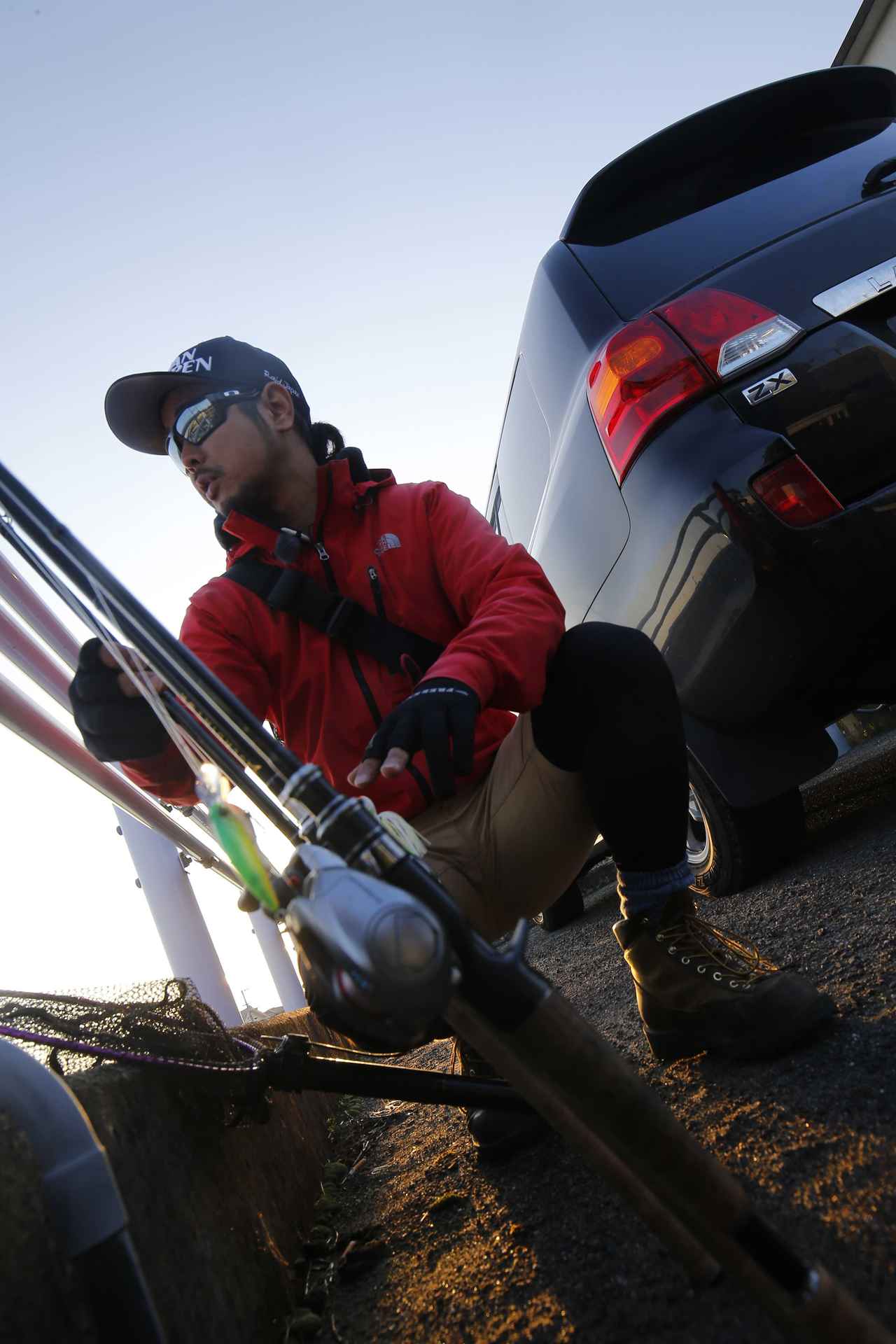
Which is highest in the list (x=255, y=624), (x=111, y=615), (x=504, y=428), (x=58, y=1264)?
(x=504, y=428)

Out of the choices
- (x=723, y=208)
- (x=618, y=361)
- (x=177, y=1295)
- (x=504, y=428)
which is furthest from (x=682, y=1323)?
(x=504, y=428)

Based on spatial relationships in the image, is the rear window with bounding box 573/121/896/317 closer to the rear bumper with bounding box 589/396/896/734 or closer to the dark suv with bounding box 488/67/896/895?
the dark suv with bounding box 488/67/896/895

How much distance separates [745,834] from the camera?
2510 mm

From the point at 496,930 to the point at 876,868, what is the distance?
37.3 inches

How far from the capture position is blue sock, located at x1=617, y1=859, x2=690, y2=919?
5.22 feet

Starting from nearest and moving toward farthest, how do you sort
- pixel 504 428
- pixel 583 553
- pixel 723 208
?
pixel 723 208
pixel 583 553
pixel 504 428

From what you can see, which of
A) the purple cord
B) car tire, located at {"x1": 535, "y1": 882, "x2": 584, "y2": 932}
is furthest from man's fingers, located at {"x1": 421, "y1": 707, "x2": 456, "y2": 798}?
car tire, located at {"x1": 535, "y1": 882, "x2": 584, "y2": 932}

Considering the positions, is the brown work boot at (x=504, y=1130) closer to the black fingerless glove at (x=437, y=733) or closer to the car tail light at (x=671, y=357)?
the black fingerless glove at (x=437, y=733)

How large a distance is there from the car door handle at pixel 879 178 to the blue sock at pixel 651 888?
1637 mm

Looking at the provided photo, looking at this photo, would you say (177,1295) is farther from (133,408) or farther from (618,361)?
(618,361)

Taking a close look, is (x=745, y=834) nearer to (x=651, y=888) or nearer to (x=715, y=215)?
(x=651, y=888)

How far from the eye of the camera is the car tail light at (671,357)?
198cm

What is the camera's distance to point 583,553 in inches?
101

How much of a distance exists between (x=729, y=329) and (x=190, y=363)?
1.16 meters
